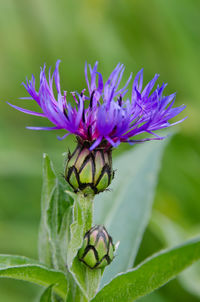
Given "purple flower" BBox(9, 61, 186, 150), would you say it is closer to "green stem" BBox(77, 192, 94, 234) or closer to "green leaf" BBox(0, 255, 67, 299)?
"green stem" BBox(77, 192, 94, 234)

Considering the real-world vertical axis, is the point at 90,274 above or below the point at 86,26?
below

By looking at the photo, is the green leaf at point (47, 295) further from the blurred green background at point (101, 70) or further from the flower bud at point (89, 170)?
the blurred green background at point (101, 70)

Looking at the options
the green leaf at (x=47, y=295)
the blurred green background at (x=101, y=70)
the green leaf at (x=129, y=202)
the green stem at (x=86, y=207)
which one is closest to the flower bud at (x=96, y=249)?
the green stem at (x=86, y=207)

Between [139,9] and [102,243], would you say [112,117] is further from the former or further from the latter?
[139,9]

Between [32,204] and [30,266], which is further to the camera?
[32,204]

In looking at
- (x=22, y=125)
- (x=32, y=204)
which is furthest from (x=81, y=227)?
(x=22, y=125)

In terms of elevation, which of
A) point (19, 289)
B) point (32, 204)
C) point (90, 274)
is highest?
point (90, 274)
